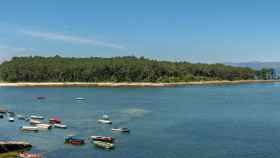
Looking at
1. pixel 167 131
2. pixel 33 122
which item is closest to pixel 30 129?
pixel 33 122

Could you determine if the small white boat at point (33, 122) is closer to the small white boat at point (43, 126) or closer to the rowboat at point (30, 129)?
the small white boat at point (43, 126)

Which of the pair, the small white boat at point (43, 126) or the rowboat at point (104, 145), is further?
the small white boat at point (43, 126)

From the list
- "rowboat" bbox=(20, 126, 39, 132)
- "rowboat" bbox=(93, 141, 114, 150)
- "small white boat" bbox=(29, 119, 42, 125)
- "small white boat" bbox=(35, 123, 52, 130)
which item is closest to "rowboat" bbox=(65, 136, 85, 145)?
"rowboat" bbox=(93, 141, 114, 150)

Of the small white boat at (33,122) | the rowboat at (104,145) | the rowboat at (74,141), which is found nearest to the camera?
the rowboat at (104,145)

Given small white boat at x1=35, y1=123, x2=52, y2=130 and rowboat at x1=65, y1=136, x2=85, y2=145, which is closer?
rowboat at x1=65, y1=136, x2=85, y2=145

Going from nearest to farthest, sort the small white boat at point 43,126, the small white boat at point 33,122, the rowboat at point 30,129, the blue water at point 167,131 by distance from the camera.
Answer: the blue water at point 167,131 < the rowboat at point 30,129 < the small white boat at point 43,126 < the small white boat at point 33,122

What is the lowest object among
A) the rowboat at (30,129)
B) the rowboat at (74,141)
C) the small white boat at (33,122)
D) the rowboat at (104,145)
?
the rowboat at (104,145)

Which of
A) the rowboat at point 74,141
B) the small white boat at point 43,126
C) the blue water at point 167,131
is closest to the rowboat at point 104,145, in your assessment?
the blue water at point 167,131

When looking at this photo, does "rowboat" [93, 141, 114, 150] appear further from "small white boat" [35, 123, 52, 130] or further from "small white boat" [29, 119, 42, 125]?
"small white boat" [29, 119, 42, 125]

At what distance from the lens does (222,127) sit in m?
96.5

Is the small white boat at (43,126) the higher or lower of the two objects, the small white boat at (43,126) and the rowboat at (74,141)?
the higher

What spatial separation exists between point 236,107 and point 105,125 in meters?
54.3

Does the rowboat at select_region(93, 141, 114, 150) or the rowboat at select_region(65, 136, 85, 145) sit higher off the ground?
the rowboat at select_region(65, 136, 85, 145)

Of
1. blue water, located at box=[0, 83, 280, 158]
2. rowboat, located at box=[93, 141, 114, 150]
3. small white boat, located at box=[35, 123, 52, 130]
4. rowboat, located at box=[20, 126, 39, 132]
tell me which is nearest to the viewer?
blue water, located at box=[0, 83, 280, 158]
